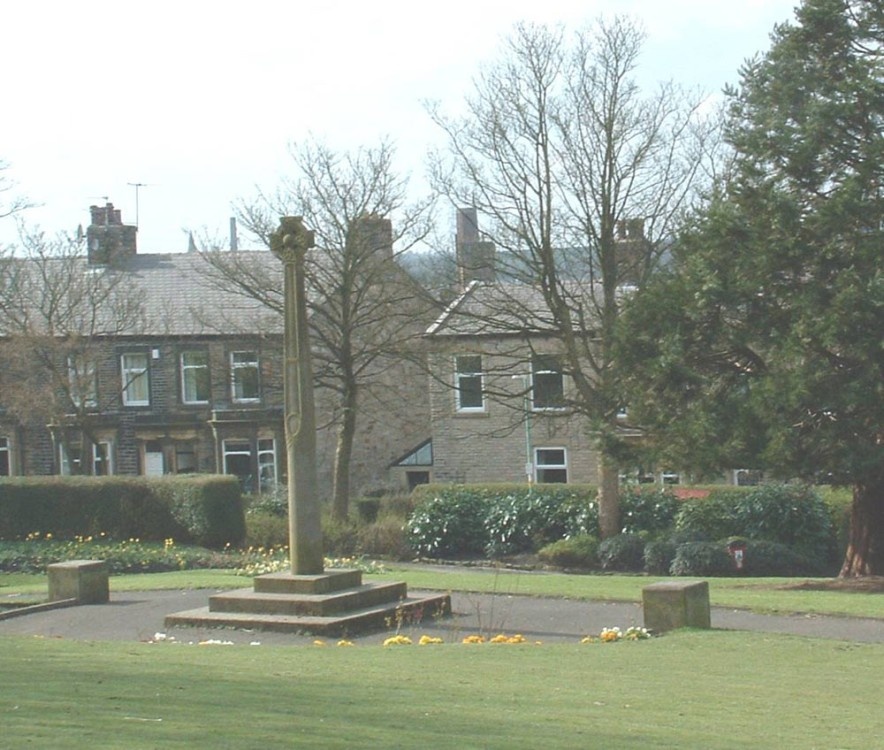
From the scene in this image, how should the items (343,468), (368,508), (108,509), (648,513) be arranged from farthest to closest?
1. (368,508)
2. (343,468)
3. (108,509)
4. (648,513)

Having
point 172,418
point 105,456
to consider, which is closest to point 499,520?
point 172,418

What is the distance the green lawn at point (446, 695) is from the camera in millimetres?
7301

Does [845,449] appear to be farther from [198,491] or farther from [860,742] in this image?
[198,491]

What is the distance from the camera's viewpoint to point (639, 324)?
2436 cm

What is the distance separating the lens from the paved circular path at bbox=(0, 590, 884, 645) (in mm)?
15062

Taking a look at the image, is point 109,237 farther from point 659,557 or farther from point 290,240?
point 290,240

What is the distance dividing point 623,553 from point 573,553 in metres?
1.63

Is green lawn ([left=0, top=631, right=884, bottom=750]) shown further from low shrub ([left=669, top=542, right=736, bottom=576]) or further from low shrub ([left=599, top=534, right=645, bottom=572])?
low shrub ([left=599, top=534, right=645, bottom=572])

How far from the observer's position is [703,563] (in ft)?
93.5

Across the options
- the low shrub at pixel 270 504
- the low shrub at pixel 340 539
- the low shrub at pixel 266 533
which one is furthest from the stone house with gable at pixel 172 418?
the low shrub at pixel 340 539

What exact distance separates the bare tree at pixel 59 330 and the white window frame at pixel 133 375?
1.37m

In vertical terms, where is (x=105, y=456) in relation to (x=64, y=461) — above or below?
above

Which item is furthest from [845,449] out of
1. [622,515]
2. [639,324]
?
[622,515]

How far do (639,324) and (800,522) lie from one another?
32.3 ft
